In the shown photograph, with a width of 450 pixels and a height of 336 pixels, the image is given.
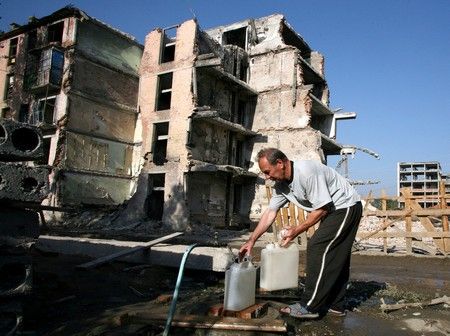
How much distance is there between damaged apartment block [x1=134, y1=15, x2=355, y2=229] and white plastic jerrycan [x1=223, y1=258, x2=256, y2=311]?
1395 cm

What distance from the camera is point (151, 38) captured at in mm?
20547

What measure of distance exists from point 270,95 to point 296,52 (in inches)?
115

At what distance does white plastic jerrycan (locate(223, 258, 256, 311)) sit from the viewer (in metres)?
3.12

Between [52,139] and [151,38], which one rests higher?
[151,38]

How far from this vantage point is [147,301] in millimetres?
3799

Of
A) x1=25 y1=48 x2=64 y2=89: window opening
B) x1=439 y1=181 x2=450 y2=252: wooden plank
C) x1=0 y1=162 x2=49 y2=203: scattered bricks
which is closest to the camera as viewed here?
x1=0 y1=162 x2=49 y2=203: scattered bricks

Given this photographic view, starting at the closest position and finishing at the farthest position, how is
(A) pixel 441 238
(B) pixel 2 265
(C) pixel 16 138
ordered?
(B) pixel 2 265 < (C) pixel 16 138 < (A) pixel 441 238

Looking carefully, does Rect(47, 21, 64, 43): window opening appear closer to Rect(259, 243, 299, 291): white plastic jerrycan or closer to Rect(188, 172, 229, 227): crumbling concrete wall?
Rect(188, 172, 229, 227): crumbling concrete wall


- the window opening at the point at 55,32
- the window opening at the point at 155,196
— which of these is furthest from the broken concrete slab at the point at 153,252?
the window opening at the point at 55,32

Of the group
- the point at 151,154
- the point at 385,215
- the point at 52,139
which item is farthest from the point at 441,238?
the point at 52,139

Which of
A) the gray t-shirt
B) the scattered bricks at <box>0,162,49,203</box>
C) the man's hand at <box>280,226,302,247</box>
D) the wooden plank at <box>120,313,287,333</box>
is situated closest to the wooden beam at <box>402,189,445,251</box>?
the gray t-shirt

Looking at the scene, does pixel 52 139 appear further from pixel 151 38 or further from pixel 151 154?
pixel 151 38

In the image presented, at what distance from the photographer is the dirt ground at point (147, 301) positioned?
2.85 meters

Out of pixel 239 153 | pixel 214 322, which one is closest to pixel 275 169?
pixel 214 322
